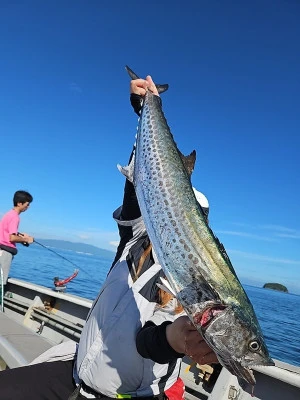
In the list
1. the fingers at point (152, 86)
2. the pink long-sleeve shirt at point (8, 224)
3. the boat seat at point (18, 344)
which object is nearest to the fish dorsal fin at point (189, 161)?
the fingers at point (152, 86)

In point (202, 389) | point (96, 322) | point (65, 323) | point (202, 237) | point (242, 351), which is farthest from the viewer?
point (65, 323)

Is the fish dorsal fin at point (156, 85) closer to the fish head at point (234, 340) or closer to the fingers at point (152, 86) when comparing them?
the fingers at point (152, 86)

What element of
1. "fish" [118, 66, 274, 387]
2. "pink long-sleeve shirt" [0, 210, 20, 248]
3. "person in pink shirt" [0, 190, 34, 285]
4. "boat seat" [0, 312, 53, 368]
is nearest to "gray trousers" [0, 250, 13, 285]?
"person in pink shirt" [0, 190, 34, 285]

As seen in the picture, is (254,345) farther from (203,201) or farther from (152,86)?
(152,86)

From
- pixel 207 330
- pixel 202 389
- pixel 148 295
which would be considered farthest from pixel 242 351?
pixel 202 389

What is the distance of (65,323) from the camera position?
672 centimetres

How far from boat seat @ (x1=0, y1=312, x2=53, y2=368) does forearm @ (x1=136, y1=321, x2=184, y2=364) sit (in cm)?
221

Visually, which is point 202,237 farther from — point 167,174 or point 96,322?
point 96,322

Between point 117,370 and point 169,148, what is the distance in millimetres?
1488

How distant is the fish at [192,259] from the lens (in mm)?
1732

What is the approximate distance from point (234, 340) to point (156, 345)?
52cm

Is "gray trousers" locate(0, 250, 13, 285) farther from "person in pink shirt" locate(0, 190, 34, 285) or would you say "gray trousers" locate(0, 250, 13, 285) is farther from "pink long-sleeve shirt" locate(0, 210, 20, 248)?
"pink long-sleeve shirt" locate(0, 210, 20, 248)

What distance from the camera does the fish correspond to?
1732 mm

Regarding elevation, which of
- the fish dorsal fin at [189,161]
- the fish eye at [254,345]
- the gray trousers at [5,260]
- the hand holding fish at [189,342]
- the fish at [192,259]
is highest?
the fish dorsal fin at [189,161]
